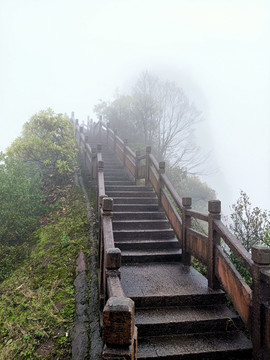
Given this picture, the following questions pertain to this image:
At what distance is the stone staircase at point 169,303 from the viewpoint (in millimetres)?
3408

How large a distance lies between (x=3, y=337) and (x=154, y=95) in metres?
19.6

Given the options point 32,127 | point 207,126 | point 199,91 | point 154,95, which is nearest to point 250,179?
point 207,126

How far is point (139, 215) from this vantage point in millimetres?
7074

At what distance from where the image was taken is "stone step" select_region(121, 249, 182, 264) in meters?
5.57

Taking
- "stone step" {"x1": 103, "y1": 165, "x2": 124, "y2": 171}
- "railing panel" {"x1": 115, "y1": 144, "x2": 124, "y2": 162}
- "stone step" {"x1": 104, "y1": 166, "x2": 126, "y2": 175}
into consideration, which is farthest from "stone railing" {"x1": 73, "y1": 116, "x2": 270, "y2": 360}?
"railing panel" {"x1": 115, "y1": 144, "x2": 124, "y2": 162}

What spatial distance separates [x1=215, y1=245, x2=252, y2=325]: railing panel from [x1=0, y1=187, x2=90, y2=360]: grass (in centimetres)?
234

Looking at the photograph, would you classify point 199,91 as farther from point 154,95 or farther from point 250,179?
point 154,95

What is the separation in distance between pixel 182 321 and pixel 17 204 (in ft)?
19.6

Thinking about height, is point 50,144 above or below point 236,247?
above

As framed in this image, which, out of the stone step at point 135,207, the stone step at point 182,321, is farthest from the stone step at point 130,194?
the stone step at point 182,321

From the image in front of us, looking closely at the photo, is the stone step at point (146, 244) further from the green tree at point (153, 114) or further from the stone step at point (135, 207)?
the green tree at point (153, 114)

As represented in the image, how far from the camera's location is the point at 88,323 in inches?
153

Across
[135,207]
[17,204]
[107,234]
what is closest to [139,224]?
[135,207]

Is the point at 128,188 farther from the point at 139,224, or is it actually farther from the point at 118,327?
the point at 118,327
